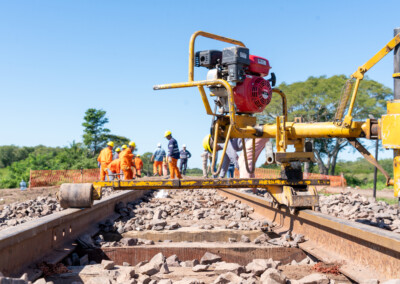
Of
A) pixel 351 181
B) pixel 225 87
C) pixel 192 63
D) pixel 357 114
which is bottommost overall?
pixel 351 181

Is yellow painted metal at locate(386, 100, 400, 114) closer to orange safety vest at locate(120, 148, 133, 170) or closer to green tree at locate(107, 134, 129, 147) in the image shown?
orange safety vest at locate(120, 148, 133, 170)

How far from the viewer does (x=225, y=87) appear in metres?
4.86

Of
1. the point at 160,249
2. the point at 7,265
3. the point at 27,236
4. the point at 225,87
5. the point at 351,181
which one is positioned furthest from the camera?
the point at 351,181

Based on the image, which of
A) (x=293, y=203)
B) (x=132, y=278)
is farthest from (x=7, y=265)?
(x=293, y=203)

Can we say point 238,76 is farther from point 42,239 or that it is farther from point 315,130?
point 42,239

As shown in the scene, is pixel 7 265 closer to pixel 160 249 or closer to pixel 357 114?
pixel 160 249

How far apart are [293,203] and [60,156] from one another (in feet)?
113

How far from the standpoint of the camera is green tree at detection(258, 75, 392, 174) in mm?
34719

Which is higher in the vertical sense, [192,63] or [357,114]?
[357,114]

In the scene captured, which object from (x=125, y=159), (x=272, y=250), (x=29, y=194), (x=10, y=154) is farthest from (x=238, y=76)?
(x=10, y=154)

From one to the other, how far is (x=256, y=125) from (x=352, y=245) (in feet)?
6.69

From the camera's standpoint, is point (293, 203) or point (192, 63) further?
point (192, 63)

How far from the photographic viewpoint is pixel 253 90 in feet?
16.8

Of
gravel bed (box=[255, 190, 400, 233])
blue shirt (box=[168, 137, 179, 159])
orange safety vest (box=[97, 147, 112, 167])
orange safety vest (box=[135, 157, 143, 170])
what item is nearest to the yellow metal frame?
gravel bed (box=[255, 190, 400, 233])
